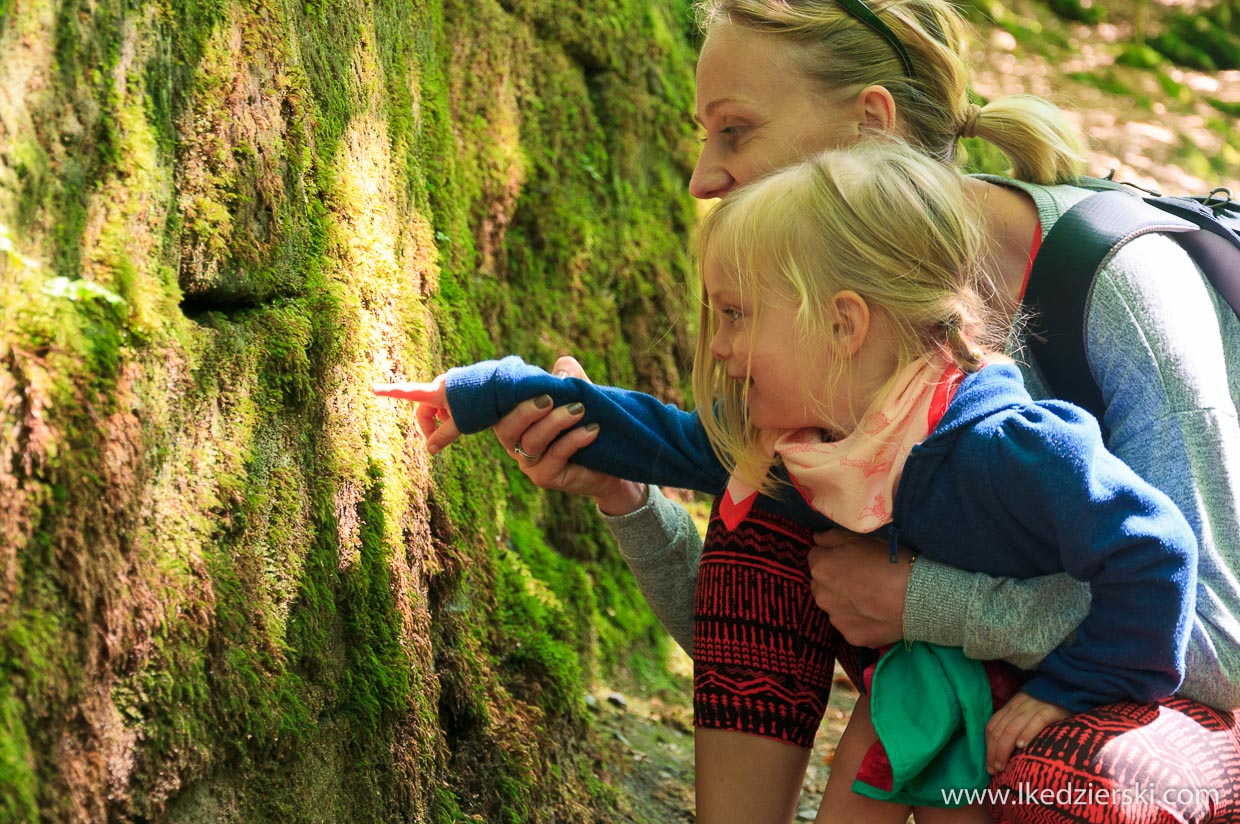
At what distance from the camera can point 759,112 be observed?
2.60m

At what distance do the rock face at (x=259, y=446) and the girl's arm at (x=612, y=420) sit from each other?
21 centimetres

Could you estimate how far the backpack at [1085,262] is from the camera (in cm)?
217

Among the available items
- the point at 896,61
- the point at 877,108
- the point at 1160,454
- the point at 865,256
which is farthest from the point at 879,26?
the point at 1160,454

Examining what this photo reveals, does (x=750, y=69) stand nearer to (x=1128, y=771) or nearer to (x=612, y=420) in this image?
(x=612, y=420)

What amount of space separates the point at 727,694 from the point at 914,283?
3.00 ft

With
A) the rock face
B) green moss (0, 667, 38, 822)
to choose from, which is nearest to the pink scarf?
the rock face

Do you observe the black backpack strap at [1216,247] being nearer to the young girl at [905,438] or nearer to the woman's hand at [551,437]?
the young girl at [905,438]

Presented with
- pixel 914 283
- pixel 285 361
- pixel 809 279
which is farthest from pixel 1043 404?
pixel 285 361

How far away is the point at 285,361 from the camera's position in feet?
6.55

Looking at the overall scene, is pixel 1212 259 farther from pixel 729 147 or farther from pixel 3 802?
pixel 3 802

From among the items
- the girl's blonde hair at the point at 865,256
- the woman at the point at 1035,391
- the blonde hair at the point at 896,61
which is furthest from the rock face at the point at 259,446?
the blonde hair at the point at 896,61

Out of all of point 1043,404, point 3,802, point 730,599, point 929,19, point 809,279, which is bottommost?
point 730,599

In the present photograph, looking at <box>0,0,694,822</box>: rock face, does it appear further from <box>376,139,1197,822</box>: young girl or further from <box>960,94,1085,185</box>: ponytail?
<box>960,94,1085,185</box>: ponytail

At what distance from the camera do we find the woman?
191 cm
